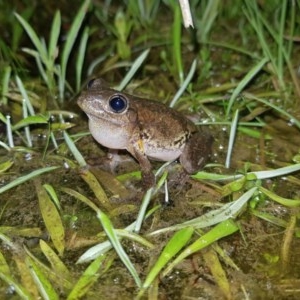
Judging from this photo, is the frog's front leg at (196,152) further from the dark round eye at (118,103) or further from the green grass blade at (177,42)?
the green grass blade at (177,42)

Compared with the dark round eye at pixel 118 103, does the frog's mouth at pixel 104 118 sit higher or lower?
lower

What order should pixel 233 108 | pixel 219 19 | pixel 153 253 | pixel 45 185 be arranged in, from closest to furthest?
pixel 153 253 < pixel 45 185 < pixel 233 108 < pixel 219 19

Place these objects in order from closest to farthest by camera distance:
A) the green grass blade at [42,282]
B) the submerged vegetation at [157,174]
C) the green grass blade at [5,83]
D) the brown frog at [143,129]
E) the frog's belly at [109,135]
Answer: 1. the green grass blade at [42,282]
2. the submerged vegetation at [157,174]
3. the brown frog at [143,129]
4. the frog's belly at [109,135]
5. the green grass blade at [5,83]

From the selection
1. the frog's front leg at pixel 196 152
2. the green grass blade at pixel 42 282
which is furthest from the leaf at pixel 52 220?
the frog's front leg at pixel 196 152

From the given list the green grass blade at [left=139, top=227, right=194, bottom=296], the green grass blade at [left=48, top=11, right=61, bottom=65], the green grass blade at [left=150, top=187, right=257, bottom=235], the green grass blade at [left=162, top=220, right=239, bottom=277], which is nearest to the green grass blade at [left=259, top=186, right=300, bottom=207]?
the green grass blade at [left=150, top=187, right=257, bottom=235]

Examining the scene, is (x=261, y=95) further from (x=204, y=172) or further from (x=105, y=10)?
(x=105, y=10)

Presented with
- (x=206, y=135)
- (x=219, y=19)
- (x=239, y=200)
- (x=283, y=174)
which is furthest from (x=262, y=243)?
(x=219, y=19)
